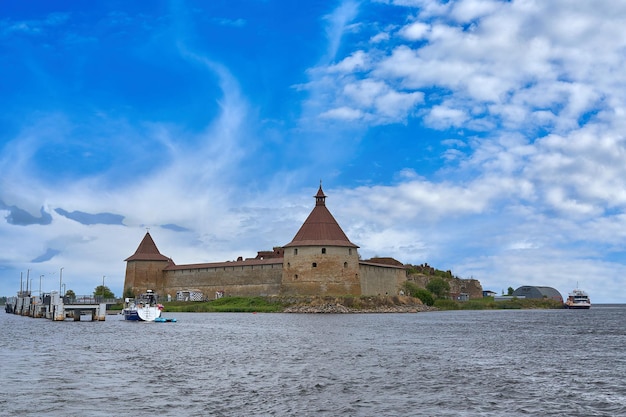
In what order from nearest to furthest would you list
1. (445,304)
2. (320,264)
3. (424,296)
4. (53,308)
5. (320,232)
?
(53,308) → (320,264) → (320,232) → (424,296) → (445,304)

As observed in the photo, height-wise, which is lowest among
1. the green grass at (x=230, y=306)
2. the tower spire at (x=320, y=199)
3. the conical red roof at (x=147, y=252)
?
the green grass at (x=230, y=306)

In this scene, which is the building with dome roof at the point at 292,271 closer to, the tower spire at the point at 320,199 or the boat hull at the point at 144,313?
the tower spire at the point at 320,199

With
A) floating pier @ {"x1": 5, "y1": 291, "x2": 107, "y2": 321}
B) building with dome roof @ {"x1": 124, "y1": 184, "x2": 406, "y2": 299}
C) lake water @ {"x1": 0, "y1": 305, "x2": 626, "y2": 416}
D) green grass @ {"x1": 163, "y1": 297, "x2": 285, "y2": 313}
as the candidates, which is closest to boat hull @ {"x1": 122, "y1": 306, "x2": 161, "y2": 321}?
floating pier @ {"x1": 5, "y1": 291, "x2": 107, "y2": 321}

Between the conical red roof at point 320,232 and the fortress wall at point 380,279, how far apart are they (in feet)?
13.2

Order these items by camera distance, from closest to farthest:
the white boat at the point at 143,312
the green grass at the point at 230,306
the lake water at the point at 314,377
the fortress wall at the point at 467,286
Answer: the lake water at the point at 314,377 → the white boat at the point at 143,312 → the green grass at the point at 230,306 → the fortress wall at the point at 467,286

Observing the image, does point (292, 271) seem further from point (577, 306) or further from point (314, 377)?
point (314, 377)

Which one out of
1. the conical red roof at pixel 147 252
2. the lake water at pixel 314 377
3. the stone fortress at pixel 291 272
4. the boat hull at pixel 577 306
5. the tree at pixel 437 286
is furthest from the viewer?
the boat hull at pixel 577 306

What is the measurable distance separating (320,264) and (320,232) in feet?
10.1

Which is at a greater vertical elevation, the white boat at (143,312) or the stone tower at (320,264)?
the stone tower at (320,264)

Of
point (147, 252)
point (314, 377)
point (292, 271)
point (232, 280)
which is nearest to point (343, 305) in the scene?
point (292, 271)

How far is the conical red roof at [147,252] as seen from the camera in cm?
7300

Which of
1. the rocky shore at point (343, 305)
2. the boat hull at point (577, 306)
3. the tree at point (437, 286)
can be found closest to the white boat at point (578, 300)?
the boat hull at point (577, 306)

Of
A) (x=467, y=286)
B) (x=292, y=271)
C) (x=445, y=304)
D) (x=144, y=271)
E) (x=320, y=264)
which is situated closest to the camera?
(x=320, y=264)

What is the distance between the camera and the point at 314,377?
15.1m
